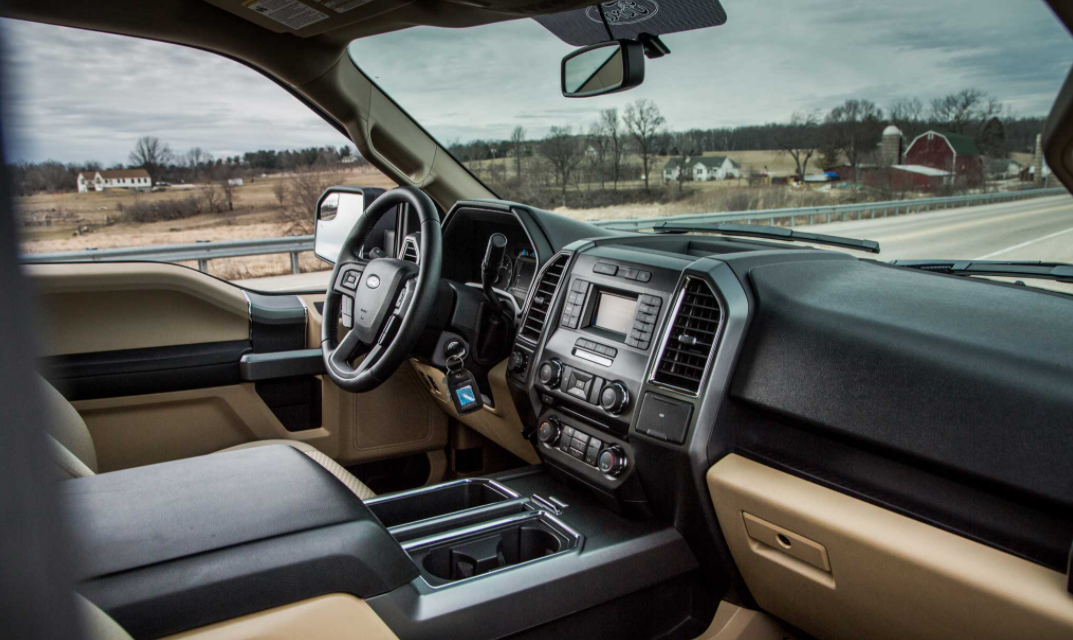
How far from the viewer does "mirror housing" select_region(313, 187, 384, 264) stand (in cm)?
284

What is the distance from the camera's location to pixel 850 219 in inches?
82.0

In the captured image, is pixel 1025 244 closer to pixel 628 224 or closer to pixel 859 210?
pixel 859 210

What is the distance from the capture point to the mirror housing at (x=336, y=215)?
112 inches

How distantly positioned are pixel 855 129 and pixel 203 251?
238 centimetres

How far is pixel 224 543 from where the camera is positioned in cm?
136

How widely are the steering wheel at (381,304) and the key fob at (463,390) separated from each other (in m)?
0.23

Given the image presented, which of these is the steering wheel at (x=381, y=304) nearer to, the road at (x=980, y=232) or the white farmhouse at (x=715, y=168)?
the white farmhouse at (x=715, y=168)

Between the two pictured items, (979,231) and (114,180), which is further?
(114,180)

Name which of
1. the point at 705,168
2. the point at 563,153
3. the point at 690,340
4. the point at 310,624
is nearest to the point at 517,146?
the point at 563,153

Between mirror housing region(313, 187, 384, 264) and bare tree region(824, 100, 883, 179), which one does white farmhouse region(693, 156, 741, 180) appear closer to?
bare tree region(824, 100, 883, 179)

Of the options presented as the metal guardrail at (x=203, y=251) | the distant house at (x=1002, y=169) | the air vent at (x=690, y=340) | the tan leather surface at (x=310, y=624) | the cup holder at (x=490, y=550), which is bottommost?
the cup holder at (x=490, y=550)

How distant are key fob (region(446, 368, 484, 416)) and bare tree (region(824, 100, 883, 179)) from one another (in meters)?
1.24

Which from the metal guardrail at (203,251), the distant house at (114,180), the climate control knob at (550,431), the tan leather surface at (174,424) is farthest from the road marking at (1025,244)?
the distant house at (114,180)

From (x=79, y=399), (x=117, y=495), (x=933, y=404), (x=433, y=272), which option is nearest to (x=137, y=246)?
(x=79, y=399)
